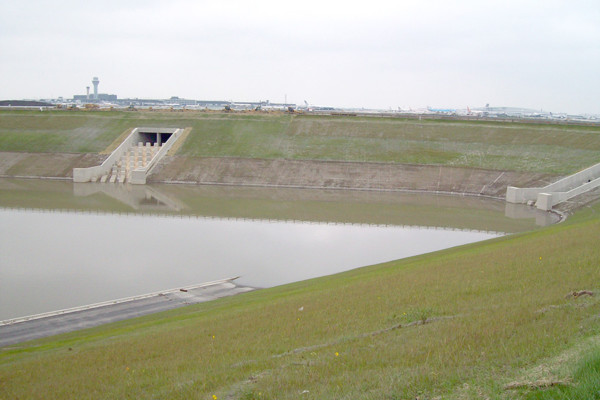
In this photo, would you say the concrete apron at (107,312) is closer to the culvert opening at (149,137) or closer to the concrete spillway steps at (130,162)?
the concrete spillway steps at (130,162)

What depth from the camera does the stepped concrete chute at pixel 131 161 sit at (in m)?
61.6

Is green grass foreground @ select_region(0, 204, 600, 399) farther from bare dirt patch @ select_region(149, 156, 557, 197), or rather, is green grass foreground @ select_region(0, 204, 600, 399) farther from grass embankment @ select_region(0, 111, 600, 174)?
grass embankment @ select_region(0, 111, 600, 174)

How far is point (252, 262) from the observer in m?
28.1

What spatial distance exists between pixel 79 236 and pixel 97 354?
20.9 meters

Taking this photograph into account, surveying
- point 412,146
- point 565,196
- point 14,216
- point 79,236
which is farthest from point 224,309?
point 412,146

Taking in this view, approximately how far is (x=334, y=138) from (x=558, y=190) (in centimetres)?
2732

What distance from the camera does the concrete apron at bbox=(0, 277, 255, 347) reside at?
18375mm

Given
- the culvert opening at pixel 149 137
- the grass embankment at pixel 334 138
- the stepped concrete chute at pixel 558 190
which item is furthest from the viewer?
the culvert opening at pixel 149 137

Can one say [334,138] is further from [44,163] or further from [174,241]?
[174,241]

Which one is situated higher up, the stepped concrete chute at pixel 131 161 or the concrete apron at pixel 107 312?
the stepped concrete chute at pixel 131 161

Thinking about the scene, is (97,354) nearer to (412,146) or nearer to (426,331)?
(426,331)

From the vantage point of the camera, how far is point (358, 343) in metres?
11.6

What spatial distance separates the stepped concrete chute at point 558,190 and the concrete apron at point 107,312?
3082 centimetres

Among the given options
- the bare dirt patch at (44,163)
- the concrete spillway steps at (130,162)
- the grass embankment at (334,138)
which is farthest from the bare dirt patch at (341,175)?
the bare dirt patch at (44,163)
